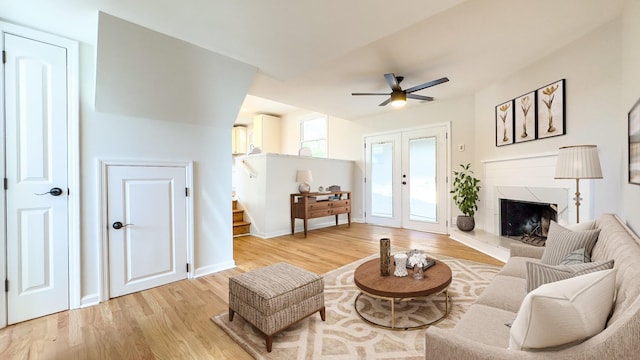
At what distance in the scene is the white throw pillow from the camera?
0.81m

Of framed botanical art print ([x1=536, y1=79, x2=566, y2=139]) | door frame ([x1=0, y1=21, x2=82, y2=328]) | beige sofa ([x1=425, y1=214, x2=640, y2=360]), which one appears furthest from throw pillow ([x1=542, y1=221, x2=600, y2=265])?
door frame ([x1=0, y1=21, x2=82, y2=328])

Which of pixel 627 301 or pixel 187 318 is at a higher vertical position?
pixel 627 301

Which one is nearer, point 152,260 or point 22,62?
point 22,62

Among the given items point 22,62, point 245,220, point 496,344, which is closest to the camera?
point 496,344

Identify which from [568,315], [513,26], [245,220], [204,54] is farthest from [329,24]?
[245,220]

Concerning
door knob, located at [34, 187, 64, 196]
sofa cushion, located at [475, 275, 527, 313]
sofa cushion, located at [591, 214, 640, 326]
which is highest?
door knob, located at [34, 187, 64, 196]

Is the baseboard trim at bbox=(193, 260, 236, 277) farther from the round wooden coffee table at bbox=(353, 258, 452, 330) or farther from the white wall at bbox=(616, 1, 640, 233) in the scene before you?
the white wall at bbox=(616, 1, 640, 233)

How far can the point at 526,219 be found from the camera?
13.0ft

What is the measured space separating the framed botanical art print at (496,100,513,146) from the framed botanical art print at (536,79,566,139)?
46 cm

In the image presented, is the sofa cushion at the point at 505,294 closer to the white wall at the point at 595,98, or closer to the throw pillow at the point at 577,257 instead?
the throw pillow at the point at 577,257

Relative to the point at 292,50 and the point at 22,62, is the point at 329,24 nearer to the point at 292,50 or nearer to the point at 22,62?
the point at 292,50

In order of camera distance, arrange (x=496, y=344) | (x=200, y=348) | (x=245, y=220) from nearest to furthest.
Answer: (x=496, y=344)
(x=200, y=348)
(x=245, y=220)

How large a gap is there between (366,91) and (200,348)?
4.11 meters

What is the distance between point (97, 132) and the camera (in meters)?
2.44
